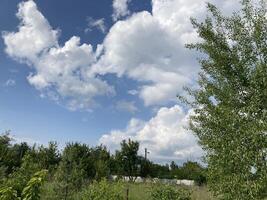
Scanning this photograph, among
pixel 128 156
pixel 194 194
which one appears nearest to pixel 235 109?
pixel 194 194

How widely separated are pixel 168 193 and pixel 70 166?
593cm

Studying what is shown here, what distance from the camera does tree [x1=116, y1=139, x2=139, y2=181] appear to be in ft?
185

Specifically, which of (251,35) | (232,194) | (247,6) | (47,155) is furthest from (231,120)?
(47,155)

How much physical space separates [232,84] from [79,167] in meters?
10.8

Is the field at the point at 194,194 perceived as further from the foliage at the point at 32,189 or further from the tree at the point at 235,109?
the foliage at the point at 32,189

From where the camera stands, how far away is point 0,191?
5762mm

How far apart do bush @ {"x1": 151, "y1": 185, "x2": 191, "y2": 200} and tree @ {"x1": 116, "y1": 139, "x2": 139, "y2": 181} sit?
37.0 m

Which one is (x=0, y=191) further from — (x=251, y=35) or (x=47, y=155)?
(x=47, y=155)

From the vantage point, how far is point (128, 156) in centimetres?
5678

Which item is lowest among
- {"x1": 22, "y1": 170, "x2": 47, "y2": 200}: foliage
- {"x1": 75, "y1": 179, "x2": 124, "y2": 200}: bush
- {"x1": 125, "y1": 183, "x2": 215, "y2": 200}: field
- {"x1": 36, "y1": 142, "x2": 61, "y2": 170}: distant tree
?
{"x1": 22, "y1": 170, "x2": 47, "y2": 200}: foliage

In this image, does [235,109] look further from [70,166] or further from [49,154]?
[49,154]

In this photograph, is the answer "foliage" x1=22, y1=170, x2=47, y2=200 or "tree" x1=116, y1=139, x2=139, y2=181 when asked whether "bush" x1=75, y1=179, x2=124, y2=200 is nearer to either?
"foliage" x1=22, y1=170, x2=47, y2=200

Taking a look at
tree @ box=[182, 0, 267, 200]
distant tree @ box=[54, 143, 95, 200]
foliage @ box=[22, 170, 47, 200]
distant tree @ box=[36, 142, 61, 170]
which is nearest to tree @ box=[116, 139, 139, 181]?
distant tree @ box=[36, 142, 61, 170]

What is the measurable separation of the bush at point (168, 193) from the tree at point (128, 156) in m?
37.0
